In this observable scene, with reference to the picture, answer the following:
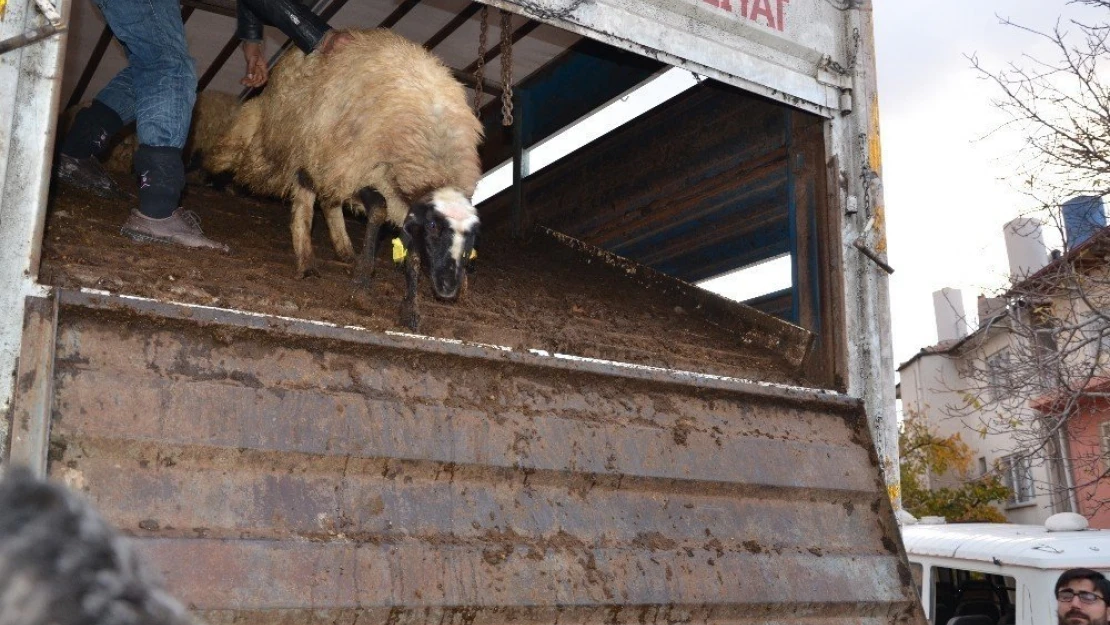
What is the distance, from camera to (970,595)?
305 inches

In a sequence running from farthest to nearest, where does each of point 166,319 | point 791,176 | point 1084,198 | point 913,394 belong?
point 913,394 < point 1084,198 < point 791,176 < point 166,319

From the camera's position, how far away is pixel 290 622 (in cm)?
248

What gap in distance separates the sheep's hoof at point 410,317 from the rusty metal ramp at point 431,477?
79 centimetres

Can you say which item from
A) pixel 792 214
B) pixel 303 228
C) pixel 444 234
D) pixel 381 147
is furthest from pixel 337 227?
pixel 792 214

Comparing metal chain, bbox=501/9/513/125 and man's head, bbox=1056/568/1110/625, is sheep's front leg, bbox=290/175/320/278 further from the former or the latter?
man's head, bbox=1056/568/1110/625

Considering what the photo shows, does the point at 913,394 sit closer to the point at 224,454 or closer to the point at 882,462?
the point at 882,462

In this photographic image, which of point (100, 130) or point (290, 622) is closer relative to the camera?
point (290, 622)

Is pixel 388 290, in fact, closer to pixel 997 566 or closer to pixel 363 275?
pixel 363 275

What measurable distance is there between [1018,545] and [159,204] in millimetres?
5608


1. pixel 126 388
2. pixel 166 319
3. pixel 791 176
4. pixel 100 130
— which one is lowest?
pixel 126 388

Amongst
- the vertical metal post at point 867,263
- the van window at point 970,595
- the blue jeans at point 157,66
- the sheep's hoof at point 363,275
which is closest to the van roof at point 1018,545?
the van window at point 970,595

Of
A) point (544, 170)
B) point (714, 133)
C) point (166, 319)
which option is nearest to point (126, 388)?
point (166, 319)

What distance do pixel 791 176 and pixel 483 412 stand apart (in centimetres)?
255

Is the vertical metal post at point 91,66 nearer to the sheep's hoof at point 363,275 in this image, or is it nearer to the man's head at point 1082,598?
the sheep's hoof at point 363,275
